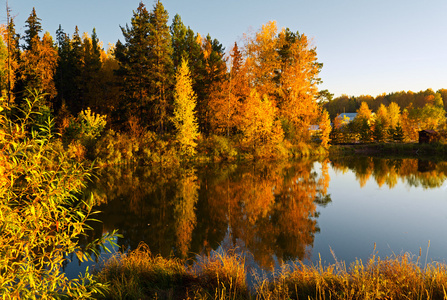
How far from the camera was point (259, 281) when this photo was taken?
6.02 meters

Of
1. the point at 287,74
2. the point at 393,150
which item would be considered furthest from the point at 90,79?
the point at 393,150

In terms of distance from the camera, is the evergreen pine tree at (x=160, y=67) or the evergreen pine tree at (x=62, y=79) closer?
the evergreen pine tree at (x=160, y=67)

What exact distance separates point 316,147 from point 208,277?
39.3m

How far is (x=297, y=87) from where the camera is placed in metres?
38.2

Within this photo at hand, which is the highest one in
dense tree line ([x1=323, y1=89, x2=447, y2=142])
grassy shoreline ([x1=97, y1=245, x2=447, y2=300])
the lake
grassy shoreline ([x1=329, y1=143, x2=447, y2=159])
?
dense tree line ([x1=323, y1=89, x2=447, y2=142])

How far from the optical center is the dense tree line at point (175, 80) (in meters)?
31.5

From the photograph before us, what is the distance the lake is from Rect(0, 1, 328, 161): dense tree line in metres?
11.3

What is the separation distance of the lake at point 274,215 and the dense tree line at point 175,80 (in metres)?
11.3

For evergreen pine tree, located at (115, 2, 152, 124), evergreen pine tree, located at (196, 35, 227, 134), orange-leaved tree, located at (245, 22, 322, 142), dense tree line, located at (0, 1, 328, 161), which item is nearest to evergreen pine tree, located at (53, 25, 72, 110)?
dense tree line, located at (0, 1, 328, 161)

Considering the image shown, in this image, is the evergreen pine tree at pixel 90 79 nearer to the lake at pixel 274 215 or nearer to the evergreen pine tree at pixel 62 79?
the evergreen pine tree at pixel 62 79

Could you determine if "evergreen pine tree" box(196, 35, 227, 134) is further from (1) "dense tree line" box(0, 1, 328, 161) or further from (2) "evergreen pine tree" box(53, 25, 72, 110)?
(2) "evergreen pine tree" box(53, 25, 72, 110)

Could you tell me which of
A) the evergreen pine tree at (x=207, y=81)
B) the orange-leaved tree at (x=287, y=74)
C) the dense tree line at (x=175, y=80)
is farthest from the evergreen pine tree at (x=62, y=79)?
the orange-leaved tree at (x=287, y=74)

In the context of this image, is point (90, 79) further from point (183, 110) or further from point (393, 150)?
point (393, 150)

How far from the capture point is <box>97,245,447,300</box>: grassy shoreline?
5309mm
